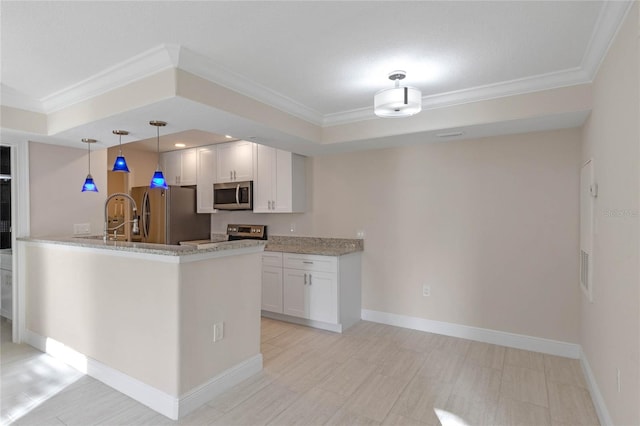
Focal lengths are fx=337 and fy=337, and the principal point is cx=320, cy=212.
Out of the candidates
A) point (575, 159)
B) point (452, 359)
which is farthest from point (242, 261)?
point (575, 159)

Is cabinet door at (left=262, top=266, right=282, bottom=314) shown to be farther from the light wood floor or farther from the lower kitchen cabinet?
the light wood floor

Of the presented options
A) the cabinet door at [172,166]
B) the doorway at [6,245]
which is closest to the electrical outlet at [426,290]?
the cabinet door at [172,166]

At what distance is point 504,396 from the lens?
2459mm

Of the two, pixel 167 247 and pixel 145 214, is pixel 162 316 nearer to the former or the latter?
pixel 167 247

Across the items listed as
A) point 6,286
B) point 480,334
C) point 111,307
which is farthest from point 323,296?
point 6,286

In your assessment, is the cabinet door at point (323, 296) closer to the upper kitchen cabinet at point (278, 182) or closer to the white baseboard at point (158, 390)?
the upper kitchen cabinet at point (278, 182)

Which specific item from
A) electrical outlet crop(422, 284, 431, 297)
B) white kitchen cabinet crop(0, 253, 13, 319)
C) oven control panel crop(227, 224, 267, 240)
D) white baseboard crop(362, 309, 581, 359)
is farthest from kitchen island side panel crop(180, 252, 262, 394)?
white kitchen cabinet crop(0, 253, 13, 319)

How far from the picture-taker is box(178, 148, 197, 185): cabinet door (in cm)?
534

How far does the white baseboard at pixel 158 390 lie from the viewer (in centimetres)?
222

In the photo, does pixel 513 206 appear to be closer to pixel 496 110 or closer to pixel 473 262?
pixel 473 262

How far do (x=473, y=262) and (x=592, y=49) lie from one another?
2.10 metres

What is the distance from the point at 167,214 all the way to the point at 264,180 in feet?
5.13

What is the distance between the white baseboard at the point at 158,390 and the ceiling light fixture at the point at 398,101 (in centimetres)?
225

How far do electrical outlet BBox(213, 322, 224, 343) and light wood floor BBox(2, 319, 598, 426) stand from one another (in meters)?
0.41
